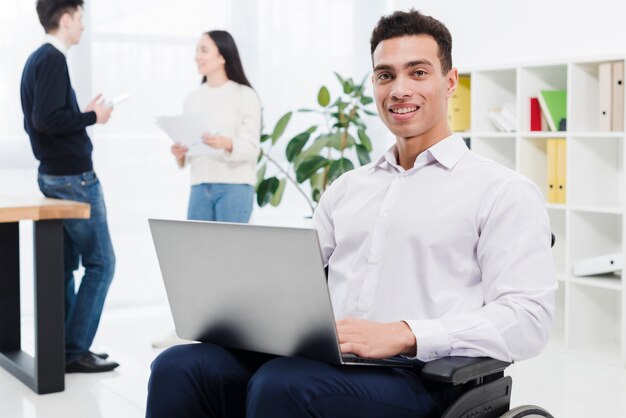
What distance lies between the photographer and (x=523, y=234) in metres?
1.61

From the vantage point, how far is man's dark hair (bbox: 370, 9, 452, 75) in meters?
1.79

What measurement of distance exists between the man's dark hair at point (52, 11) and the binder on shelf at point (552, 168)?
220 cm

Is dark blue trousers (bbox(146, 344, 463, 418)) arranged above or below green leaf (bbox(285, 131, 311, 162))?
below

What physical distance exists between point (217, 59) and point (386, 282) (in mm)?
2363

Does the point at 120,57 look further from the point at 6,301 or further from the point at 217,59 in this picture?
the point at 6,301

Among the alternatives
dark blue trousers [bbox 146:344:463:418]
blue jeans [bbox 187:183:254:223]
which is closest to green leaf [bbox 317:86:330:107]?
blue jeans [bbox 187:183:254:223]

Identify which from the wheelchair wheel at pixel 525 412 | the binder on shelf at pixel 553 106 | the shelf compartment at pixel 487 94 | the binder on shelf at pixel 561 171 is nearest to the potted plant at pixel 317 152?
the shelf compartment at pixel 487 94

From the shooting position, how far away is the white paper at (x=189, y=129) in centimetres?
358

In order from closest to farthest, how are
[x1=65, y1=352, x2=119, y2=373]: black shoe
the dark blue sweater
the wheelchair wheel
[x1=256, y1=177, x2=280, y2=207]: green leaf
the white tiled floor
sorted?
the wheelchair wheel
the white tiled floor
the dark blue sweater
[x1=65, y1=352, x2=119, y2=373]: black shoe
[x1=256, y1=177, x2=280, y2=207]: green leaf

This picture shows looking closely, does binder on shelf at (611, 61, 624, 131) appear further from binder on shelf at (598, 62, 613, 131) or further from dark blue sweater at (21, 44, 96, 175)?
dark blue sweater at (21, 44, 96, 175)

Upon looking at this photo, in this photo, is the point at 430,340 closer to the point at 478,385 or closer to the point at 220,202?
the point at 478,385

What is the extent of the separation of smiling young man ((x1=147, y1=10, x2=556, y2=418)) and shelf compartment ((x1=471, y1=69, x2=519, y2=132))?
2.42 m

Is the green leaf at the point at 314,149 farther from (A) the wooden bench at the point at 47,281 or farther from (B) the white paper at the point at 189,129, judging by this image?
(A) the wooden bench at the point at 47,281

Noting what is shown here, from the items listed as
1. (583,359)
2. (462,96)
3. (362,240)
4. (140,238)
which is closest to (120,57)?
(140,238)
